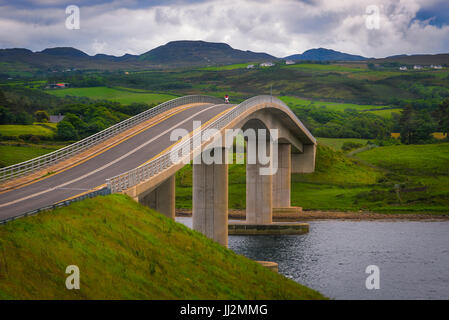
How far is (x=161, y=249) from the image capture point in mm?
32406

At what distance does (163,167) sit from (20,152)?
74443 mm

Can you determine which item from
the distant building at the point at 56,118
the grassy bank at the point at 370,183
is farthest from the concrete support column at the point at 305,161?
the distant building at the point at 56,118

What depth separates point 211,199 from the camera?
201 ft

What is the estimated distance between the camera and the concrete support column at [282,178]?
96.5 m

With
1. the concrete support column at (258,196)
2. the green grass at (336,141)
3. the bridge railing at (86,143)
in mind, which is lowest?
the concrete support column at (258,196)

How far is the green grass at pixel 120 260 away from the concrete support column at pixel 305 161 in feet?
263

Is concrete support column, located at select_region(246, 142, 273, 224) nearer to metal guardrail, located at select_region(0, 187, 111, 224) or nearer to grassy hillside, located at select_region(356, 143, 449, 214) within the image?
grassy hillside, located at select_region(356, 143, 449, 214)

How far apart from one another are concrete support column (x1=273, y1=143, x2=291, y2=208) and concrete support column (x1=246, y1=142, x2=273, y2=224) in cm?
1374

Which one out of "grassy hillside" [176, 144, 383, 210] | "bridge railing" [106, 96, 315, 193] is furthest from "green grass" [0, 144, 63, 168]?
"bridge railing" [106, 96, 315, 193]

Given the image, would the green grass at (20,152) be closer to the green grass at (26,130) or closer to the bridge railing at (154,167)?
the green grass at (26,130)

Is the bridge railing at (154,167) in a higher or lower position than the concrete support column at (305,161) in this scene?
higher

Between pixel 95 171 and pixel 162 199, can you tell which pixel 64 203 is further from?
pixel 162 199

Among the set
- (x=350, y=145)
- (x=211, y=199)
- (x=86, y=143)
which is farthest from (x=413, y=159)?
(x=86, y=143)
